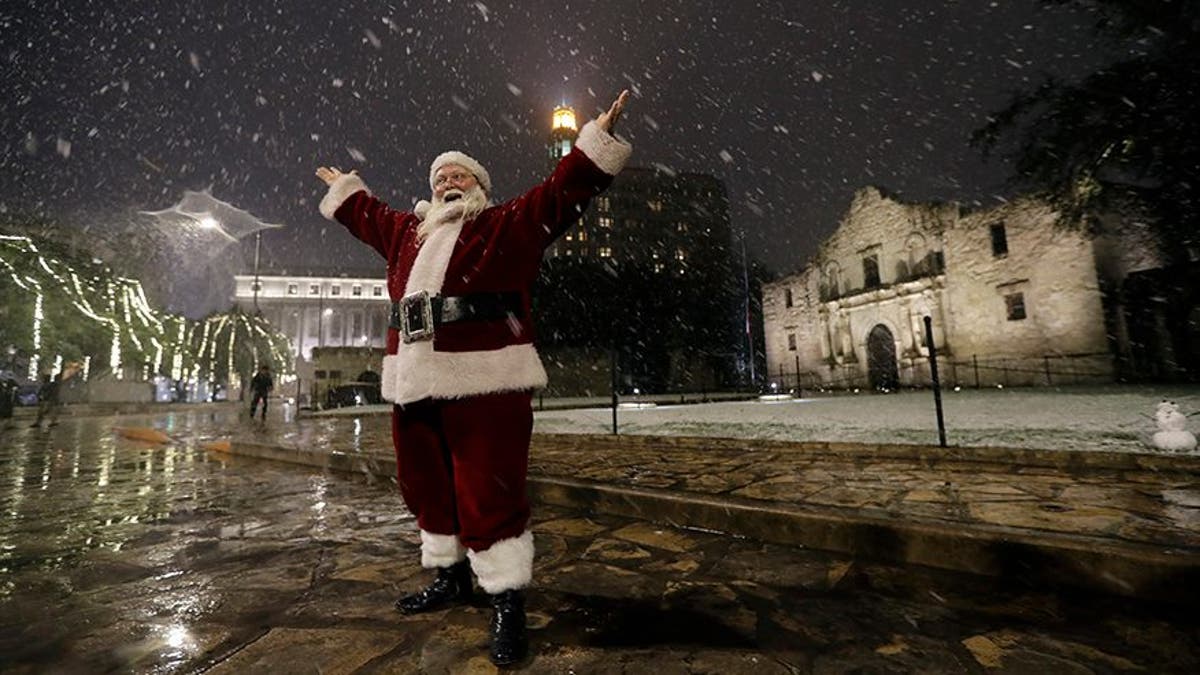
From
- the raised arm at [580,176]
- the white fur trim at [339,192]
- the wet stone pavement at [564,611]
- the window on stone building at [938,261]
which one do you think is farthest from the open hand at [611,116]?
the window on stone building at [938,261]

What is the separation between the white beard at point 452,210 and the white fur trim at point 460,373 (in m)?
0.59

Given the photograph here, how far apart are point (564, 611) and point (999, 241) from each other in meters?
26.6

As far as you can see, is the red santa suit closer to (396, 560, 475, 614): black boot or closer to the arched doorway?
(396, 560, 475, 614): black boot

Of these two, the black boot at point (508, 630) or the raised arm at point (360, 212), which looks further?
the raised arm at point (360, 212)

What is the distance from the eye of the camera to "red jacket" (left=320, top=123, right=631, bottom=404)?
6.40 ft

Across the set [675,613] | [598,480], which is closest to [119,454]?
[598,480]

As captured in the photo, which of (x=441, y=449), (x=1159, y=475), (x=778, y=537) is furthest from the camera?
(x=1159, y=475)

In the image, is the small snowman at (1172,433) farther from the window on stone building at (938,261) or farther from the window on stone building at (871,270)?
the window on stone building at (871,270)

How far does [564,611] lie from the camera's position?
1.99 m

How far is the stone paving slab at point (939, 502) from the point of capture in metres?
2.02

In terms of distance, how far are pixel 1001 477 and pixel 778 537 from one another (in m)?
2.12

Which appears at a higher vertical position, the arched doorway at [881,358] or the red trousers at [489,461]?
the arched doorway at [881,358]

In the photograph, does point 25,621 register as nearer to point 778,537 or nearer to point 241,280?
point 778,537

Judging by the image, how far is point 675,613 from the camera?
6.29 ft
